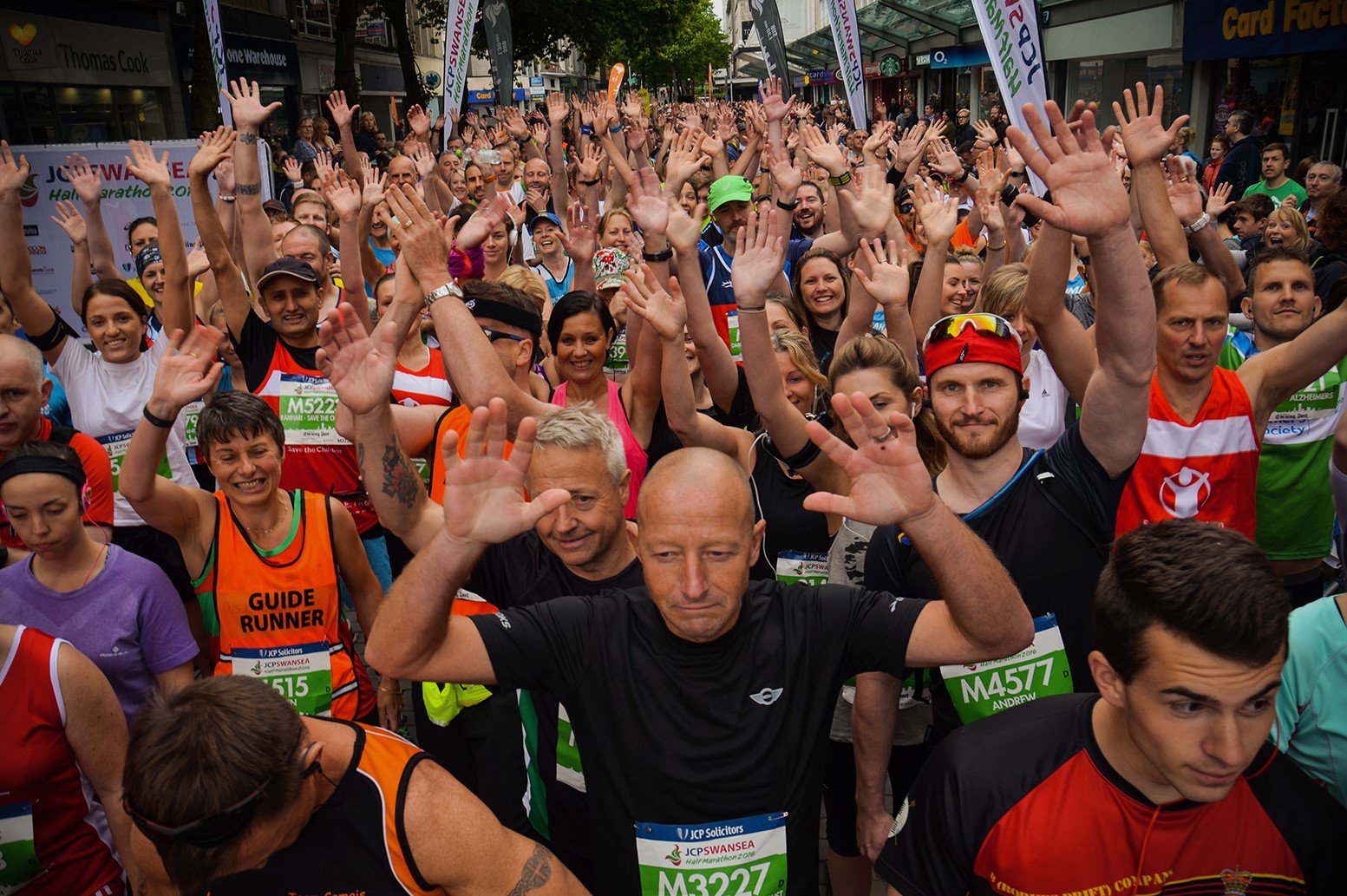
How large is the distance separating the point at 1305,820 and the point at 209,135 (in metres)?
6.97

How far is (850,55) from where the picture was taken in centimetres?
1278

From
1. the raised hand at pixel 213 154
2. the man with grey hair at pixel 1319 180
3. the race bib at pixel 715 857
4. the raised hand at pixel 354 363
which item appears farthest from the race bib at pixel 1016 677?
the man with grey hair at pixel 1319 180

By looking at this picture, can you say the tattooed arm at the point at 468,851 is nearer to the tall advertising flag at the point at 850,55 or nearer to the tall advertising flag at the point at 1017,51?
the tall advertising flag at the point at 1017,51

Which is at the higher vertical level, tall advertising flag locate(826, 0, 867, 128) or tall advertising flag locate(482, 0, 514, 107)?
tall advertising flag locate(482, 0, 514, 107)

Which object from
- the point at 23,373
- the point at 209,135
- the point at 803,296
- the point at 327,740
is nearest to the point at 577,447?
the point at 327,740

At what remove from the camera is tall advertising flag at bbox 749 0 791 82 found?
49.2 feet

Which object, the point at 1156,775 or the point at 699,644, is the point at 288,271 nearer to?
the point at 699,644

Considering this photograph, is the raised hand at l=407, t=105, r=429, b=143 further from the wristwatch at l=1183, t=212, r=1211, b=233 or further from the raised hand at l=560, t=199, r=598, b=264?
the wristwatch at l=1183, t=212, r=1211, b=233

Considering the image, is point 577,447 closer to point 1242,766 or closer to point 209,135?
point 1242,766

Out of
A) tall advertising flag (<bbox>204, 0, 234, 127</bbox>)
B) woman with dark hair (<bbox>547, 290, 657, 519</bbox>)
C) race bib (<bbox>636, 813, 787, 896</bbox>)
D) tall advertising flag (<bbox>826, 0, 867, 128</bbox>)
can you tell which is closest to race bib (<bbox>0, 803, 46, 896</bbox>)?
race bib (<bbox>636, 813, 787, 896</bbox>)

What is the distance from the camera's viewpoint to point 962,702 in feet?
8.98

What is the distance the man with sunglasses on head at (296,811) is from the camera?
192cm

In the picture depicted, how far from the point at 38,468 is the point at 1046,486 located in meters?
3.01

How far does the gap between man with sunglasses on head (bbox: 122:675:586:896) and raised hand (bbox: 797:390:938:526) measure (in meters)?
0.96
